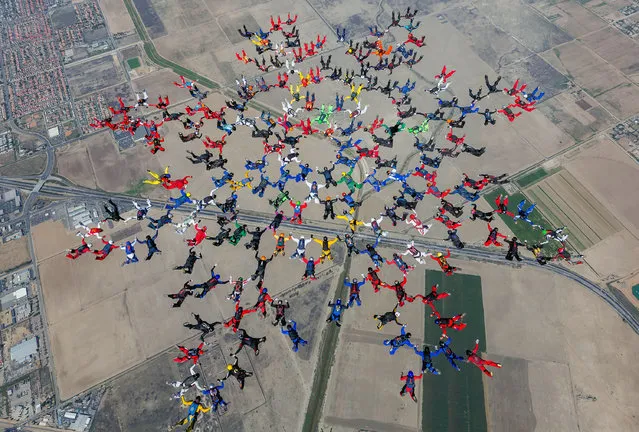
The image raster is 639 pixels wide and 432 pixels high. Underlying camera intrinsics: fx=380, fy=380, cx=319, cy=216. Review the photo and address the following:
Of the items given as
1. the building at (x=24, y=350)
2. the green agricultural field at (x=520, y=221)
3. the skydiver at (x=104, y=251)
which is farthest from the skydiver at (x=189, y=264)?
the green agricultural field at (x=520, y=221)

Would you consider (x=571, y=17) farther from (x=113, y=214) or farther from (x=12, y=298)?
(x=12, y=298)

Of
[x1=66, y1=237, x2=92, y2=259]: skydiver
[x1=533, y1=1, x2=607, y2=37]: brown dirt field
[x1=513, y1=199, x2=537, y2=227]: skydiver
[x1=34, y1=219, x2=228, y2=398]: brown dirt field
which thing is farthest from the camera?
[x1=533, y1=1, x2=607, y2=37]: brown dirt field

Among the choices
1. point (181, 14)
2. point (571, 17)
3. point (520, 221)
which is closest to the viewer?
point (520, 221)

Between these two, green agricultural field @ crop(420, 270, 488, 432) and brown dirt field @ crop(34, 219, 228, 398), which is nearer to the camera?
green agricultural field @ crop(420, 270, 488, 432)


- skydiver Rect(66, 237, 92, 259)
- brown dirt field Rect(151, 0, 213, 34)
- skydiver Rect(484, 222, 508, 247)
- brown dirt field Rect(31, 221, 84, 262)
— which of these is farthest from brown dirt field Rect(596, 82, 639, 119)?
brown dirt field Rect(31, 221, 84, 262)

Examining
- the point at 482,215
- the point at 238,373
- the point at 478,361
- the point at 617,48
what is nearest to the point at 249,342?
the point at 238,373

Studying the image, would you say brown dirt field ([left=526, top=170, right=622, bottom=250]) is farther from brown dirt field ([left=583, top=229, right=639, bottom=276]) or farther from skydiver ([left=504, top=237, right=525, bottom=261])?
skydiver ([left=504, top=237, right=525, bottom=261])
